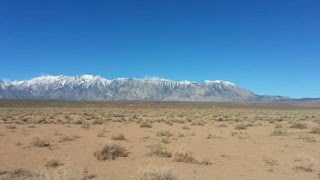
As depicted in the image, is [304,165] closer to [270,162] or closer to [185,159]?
[270,162]

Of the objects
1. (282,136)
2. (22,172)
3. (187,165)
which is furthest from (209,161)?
(282,136)

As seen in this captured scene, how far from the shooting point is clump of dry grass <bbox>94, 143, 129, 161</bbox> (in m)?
15.6

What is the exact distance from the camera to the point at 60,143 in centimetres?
2066

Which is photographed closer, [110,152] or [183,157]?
[183,157]

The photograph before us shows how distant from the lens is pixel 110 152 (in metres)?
15.9

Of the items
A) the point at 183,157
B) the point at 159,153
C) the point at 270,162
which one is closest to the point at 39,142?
the point at 159,153

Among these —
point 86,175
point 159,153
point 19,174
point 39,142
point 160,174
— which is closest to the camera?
point 160,174

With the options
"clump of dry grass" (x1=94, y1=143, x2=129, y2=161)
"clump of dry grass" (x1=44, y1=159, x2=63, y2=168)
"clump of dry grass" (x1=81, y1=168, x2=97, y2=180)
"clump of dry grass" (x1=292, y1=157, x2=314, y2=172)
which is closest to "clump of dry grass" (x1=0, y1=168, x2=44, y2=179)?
"clump of dry grass" (x1=44, y1=159, x2=63, y2=168)

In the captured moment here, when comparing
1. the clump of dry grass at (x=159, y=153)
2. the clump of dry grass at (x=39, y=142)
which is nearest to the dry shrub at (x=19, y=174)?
the clump of dry grass at (x=159, y=153)

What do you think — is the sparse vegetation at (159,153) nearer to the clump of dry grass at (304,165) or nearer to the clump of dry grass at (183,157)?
the clump of dry grass at (183,157)

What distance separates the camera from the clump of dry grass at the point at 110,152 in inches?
613

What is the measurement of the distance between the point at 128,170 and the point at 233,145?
8.47m

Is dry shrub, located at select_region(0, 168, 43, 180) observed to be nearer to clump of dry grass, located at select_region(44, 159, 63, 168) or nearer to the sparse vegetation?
clump of dry grass, located at select_region(44, 159, 63, 168)

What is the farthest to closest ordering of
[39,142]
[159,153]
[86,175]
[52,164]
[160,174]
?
[39,142] < [159,153] < [52,164] < [86,175] < [160,174]
